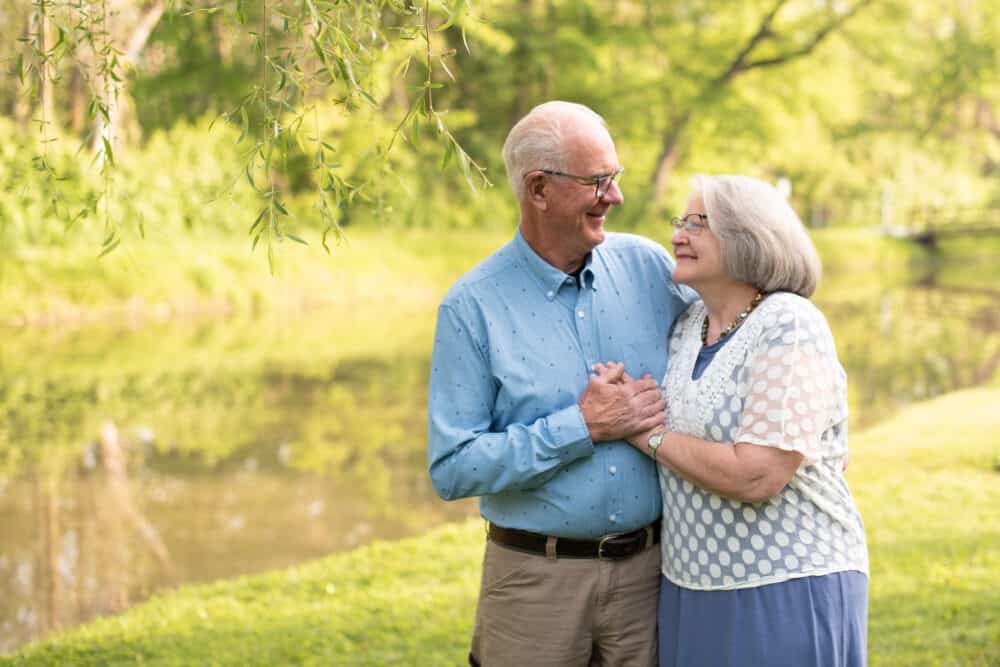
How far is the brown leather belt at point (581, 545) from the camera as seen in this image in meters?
2.87

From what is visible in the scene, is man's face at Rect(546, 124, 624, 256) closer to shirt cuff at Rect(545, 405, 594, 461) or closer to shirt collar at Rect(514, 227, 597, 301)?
shirt collar at Rect(514, 227, 597, 301)

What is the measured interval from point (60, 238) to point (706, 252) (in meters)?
16.5

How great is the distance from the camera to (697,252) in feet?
9.04

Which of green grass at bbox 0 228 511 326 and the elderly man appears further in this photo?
green grass at bbox 0 228 511 326

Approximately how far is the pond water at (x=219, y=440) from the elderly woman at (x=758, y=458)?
4.47 metres

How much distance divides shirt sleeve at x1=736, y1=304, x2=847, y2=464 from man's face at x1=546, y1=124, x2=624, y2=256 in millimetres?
560

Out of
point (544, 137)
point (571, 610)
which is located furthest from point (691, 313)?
point (571, 610)

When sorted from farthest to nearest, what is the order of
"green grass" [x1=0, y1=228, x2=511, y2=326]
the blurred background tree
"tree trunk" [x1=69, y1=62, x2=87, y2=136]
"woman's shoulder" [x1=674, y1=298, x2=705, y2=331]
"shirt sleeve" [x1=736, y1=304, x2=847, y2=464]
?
the blurred background tree < "tree trunk" [x1=69, y1=62, x2=87, y2=136] < "green grass" [x1=0, y1=228, x2=511, y2=326] < "woman's shoulder" [x1=674, y1=298, x2=705, y2=331] < "shirt sleeve" [x1=736, y1=304, x2=847, y2=464]

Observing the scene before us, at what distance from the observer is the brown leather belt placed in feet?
9.40

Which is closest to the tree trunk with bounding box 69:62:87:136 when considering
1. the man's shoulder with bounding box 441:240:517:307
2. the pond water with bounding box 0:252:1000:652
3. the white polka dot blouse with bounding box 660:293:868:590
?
the pond water with bounding box 0:252:1000:652

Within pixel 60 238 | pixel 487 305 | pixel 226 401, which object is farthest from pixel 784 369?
pixel 60 238

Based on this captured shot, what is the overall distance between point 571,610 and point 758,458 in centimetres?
68

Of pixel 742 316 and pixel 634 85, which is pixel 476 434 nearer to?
pixel 742 316

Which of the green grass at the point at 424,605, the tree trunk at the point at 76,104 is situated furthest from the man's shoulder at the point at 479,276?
the tree trunk at the point at 76,104
